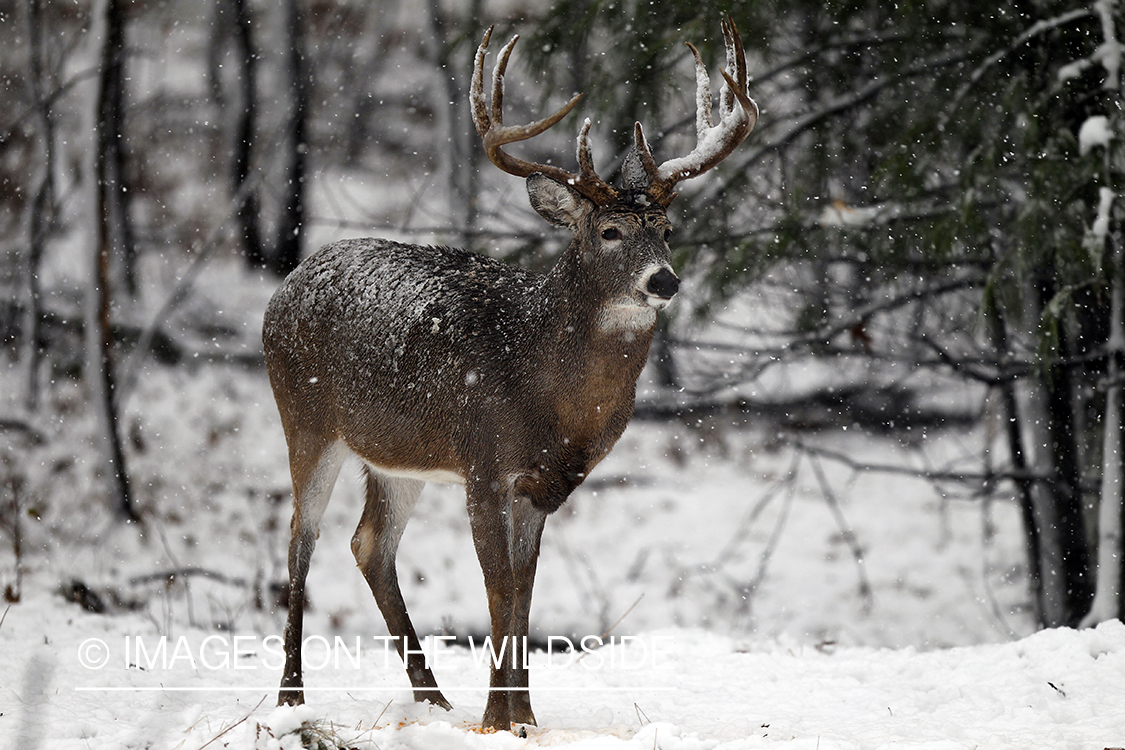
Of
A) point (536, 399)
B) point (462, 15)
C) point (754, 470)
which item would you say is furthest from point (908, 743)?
point (462, 15)

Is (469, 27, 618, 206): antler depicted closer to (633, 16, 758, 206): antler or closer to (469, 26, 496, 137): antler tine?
(469, 26, 496, 137): antler tine

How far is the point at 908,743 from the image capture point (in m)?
3.77

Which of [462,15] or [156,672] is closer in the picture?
[156,672]

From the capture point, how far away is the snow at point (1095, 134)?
18.6 feet

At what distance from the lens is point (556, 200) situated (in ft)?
13.4

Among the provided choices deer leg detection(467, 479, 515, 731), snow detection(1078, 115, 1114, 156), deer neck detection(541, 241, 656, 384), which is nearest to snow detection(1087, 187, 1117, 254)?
snow detection(1078, 115, 1114, 156)

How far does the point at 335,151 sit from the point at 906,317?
10.1 metres

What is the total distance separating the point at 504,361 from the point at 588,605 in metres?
5.69

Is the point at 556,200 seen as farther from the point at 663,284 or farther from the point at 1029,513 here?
the point at 1029,513

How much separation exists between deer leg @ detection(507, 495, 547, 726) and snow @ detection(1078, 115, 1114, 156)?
384cm

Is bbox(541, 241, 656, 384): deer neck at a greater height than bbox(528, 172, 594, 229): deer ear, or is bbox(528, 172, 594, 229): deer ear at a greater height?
bbox(528, 172, 594, 229): deer ear

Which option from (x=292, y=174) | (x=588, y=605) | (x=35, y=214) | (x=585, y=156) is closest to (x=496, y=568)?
(x=585, y=156)

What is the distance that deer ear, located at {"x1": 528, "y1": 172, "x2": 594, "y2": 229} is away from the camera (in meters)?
4.03

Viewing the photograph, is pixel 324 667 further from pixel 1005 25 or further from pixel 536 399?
pixel 1005 25
